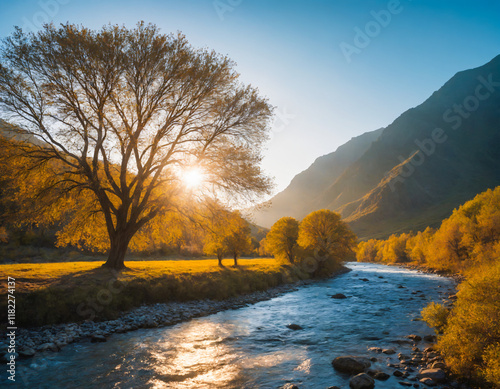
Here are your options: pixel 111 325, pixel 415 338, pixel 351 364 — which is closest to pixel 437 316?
pixel 415 338

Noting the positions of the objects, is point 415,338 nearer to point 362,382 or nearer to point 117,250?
point 362,382

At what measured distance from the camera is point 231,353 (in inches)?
502

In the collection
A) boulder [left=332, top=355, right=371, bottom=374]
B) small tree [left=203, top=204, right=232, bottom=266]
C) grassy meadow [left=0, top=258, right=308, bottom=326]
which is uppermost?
small tree [left=203, top=204, right=232, bottom=266]

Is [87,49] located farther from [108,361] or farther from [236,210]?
[108,361]

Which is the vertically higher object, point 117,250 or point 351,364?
point 117,250

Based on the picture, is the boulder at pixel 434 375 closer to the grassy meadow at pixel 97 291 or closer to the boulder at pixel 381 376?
the boulder at pixel 381 376

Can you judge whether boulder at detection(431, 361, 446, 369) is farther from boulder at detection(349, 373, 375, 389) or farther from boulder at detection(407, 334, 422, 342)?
boulder at detection(407, 334, 422, 342)

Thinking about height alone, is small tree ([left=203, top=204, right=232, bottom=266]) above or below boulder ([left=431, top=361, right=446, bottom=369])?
above

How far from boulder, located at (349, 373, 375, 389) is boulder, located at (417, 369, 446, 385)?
2014 millimetres

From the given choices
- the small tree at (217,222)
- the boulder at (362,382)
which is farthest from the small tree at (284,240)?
the boulder at (362,382)

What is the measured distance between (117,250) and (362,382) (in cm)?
2020

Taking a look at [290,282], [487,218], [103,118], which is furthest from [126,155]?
[487,218]

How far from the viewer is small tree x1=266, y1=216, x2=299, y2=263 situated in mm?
55000

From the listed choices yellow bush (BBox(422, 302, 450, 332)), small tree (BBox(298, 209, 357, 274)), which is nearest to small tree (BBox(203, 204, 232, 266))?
yellow bush (BBox(422, 302, 450, 332))
